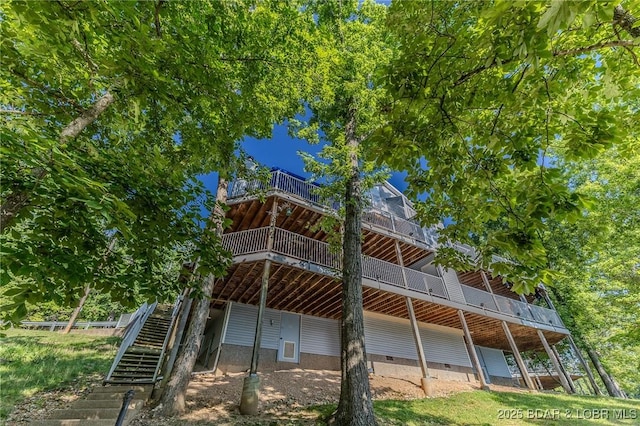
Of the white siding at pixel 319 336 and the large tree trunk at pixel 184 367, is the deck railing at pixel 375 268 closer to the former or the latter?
the large tree trunk at pixel 184 367

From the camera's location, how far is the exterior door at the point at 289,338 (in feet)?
36.6

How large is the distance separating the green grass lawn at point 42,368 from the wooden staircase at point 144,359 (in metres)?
0.96

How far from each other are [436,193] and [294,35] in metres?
5.43

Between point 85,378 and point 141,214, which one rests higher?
point 141,214

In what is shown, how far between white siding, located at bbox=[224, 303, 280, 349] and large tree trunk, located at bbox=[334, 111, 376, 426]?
5.59 m

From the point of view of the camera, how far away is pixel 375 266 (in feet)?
37.0

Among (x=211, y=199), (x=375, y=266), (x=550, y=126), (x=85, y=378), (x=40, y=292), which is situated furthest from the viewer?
(x=375, y=266)

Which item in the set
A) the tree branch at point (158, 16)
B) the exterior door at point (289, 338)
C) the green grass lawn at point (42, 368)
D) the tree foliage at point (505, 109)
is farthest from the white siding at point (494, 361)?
the tree branch at point (158, 16)

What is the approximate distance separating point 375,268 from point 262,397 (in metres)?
5.97

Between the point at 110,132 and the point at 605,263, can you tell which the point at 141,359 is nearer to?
the point at 110,132

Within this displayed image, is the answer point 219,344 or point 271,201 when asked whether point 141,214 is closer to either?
point 271,201

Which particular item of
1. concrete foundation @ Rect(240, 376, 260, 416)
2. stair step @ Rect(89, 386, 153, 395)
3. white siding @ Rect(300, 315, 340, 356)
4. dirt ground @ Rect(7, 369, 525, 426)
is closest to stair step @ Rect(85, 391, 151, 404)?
stair step @ Rect(89, 386, 153, 395)

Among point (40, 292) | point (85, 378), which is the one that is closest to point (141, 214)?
point (40, 292)

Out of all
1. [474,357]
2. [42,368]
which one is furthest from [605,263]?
[42,368]
